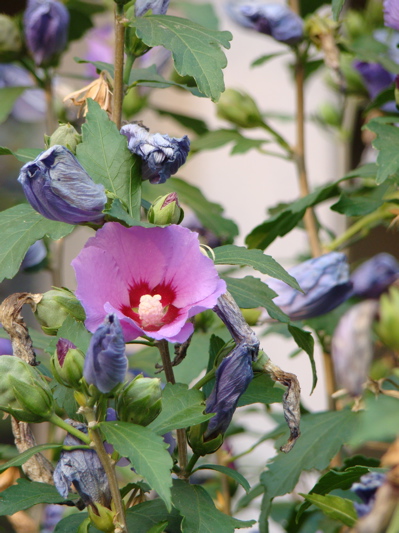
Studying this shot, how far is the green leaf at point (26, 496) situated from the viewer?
1.63ft

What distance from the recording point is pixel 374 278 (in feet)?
2.94

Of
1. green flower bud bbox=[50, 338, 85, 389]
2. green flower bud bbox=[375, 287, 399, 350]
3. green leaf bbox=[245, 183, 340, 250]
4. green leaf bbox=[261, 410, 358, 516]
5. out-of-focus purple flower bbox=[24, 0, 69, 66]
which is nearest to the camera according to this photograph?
green flower bud bbox=[375, 287, 399, 350]

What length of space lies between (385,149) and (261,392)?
10.4 inches

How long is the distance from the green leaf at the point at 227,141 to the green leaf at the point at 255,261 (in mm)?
478

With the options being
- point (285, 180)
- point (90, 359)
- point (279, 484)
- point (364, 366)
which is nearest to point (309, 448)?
point (279, 484)

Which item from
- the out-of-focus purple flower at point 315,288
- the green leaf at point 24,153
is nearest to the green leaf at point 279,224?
the out-of-focus purple flower at point 315,288

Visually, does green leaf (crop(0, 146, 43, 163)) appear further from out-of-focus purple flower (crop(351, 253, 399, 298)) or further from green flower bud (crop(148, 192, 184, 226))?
out-of-focus purple flower (crop(351, 253, 399, 298))

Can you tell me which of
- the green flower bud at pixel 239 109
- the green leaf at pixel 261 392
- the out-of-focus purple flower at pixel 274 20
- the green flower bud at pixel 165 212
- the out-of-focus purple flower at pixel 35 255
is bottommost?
the out-of-focus purple flower at pixel 35 255

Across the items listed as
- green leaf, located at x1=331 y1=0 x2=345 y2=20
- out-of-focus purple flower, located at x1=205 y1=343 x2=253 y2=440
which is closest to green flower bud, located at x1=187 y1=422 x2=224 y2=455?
out-of-focus purple flower, located at x1=205 y1=343 x2=253 y2=440

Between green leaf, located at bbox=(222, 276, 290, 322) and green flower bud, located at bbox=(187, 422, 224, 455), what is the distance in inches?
3.6

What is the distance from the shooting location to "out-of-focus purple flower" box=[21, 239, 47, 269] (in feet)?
3.11

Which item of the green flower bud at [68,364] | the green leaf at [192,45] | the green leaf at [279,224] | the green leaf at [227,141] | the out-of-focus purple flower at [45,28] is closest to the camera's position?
the green flower bud at [68,364]

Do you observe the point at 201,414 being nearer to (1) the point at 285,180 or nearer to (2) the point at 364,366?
(2) the point at 364,366

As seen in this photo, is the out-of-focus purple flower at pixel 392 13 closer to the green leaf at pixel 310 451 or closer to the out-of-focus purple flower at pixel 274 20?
the out-of-focus purple flower at pixel 274 20
